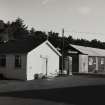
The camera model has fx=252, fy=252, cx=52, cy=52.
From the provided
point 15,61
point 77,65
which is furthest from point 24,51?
point 77,65

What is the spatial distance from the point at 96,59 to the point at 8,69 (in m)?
20.6

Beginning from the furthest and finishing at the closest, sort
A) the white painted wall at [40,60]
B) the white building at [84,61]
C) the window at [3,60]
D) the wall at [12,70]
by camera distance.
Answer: the white building at [84,61] → the window at [3,60] → the white painted wall at [40,60] → the wall at [12,70]

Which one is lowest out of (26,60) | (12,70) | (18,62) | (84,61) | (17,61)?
(12,70)

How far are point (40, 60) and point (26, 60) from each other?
2.85m

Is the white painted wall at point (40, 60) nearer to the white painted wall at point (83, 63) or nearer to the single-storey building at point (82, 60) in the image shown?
the single-storey building at point (82, 60)

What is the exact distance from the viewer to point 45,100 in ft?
48.5

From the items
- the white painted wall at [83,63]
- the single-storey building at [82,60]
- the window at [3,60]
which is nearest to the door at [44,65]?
the window at [3,60]

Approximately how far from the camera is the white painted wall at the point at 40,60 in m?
29.1

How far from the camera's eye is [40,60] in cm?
3094

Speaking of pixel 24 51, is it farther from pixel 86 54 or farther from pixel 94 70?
pixel 94 70

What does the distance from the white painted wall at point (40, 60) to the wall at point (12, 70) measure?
57 cm

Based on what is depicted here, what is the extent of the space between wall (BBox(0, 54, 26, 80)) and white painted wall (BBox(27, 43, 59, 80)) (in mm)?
568

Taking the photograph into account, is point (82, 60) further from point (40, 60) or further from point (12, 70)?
point (12, 70)

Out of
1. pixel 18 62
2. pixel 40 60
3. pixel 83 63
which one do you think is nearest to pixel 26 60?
pixel 18 62
